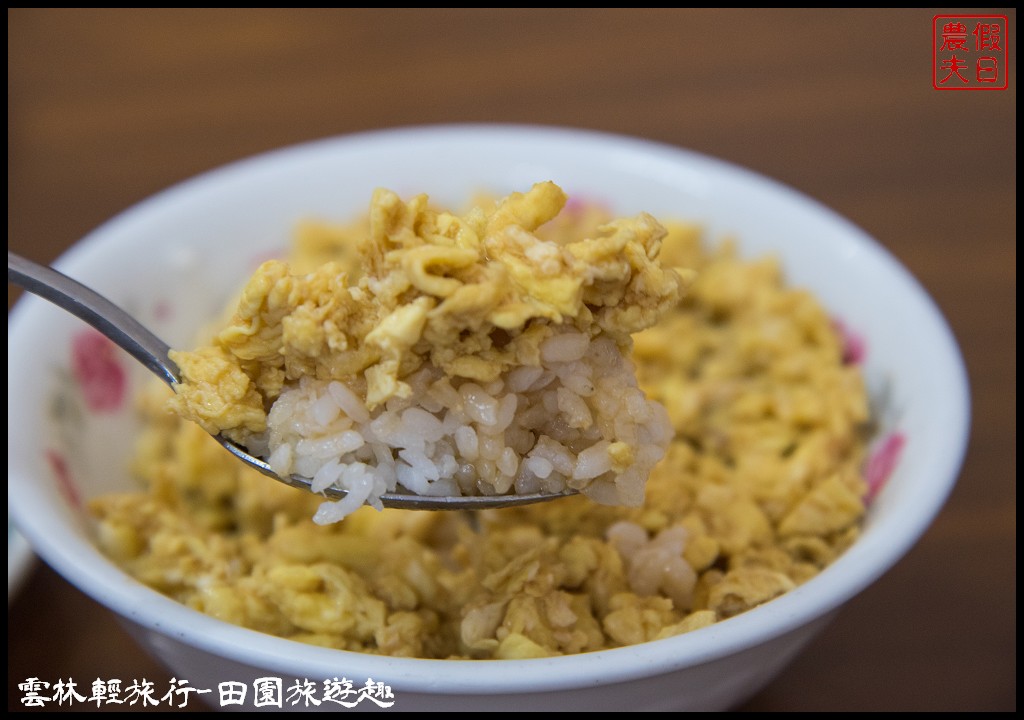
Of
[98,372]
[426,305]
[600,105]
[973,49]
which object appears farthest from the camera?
[600,105]

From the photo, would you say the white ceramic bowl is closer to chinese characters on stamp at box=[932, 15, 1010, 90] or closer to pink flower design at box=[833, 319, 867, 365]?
pink flower design at box=[833, 319, 867, 365]

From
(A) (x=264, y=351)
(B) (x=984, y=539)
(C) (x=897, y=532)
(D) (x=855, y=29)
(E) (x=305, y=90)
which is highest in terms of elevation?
(D) (x=855, y=29)

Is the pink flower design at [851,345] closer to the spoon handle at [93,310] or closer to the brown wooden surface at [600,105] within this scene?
the brown wooden surface at [600,105]

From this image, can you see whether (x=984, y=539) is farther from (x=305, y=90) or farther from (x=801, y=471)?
(x=305, y=90)

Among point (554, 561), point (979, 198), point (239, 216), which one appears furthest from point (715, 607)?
point (979, 198)

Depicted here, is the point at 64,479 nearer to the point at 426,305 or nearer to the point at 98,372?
the point at 98,372

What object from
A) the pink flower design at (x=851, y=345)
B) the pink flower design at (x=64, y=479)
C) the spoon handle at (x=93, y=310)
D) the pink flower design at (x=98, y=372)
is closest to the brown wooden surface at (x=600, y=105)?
the pink flower design at (x=851, y=345)

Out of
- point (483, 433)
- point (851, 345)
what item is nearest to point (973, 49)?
point (851, 345)

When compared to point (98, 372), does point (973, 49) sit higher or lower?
higher
